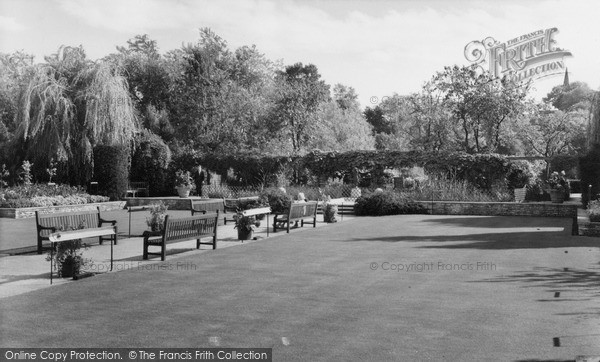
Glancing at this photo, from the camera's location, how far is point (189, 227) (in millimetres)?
11648

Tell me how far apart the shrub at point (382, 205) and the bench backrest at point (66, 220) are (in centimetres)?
1003

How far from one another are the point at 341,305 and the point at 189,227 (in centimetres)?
526

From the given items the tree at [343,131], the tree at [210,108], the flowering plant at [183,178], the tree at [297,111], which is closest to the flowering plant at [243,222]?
the flowering plant at [183,178]

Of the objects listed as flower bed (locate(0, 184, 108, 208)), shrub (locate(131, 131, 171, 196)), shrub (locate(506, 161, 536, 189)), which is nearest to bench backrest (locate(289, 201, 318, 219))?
shrub (locate(506, 161, 536, 189))

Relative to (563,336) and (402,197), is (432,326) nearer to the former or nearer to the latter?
(563,336)

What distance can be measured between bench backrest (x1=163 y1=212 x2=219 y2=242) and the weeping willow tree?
14766mm

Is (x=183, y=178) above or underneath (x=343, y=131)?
underneath

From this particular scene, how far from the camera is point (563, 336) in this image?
569 cm

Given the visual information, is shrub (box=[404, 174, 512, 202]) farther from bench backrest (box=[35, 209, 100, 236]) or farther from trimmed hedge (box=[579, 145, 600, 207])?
bench backrest (box=[35, 209, 100, 236])

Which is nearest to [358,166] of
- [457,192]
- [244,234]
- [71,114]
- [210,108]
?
[457,192]

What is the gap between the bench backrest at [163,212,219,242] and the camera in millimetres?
11047

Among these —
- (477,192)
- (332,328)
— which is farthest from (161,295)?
(477,192)

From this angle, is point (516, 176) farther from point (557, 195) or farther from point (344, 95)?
point (344, 95)

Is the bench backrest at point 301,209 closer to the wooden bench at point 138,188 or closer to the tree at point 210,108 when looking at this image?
the wooden bench at point 138,188
